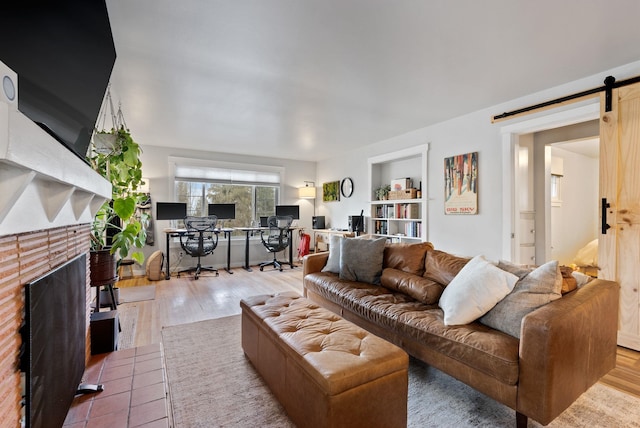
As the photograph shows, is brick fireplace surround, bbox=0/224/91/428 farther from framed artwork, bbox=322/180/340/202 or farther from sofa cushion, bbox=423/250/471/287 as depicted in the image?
framed artwork, bbox=322/180/340/202

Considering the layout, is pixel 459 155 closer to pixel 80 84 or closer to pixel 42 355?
pixel 80 84

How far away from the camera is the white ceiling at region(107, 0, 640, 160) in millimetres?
1812

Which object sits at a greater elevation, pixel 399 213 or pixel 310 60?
pixel 310 60

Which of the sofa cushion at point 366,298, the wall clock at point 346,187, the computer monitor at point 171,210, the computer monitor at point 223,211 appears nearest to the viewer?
the sofa cushion at point 366,298

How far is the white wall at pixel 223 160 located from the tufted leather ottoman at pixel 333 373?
443 centimetres

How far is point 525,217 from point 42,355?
4.23m

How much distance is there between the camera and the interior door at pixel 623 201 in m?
2.47

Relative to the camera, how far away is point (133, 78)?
2.71 meters

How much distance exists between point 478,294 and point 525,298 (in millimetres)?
240

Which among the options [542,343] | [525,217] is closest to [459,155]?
[525,217]

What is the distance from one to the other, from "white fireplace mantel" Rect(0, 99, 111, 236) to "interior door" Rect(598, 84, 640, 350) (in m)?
3.69

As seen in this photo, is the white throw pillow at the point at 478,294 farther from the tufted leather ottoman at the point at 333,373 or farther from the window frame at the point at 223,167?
the window frame at the point at 223,167

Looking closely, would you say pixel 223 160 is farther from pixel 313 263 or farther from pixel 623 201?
pixel 623 201

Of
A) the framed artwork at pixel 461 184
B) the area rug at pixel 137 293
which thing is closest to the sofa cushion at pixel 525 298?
the framed artwork at pixel 461 184
